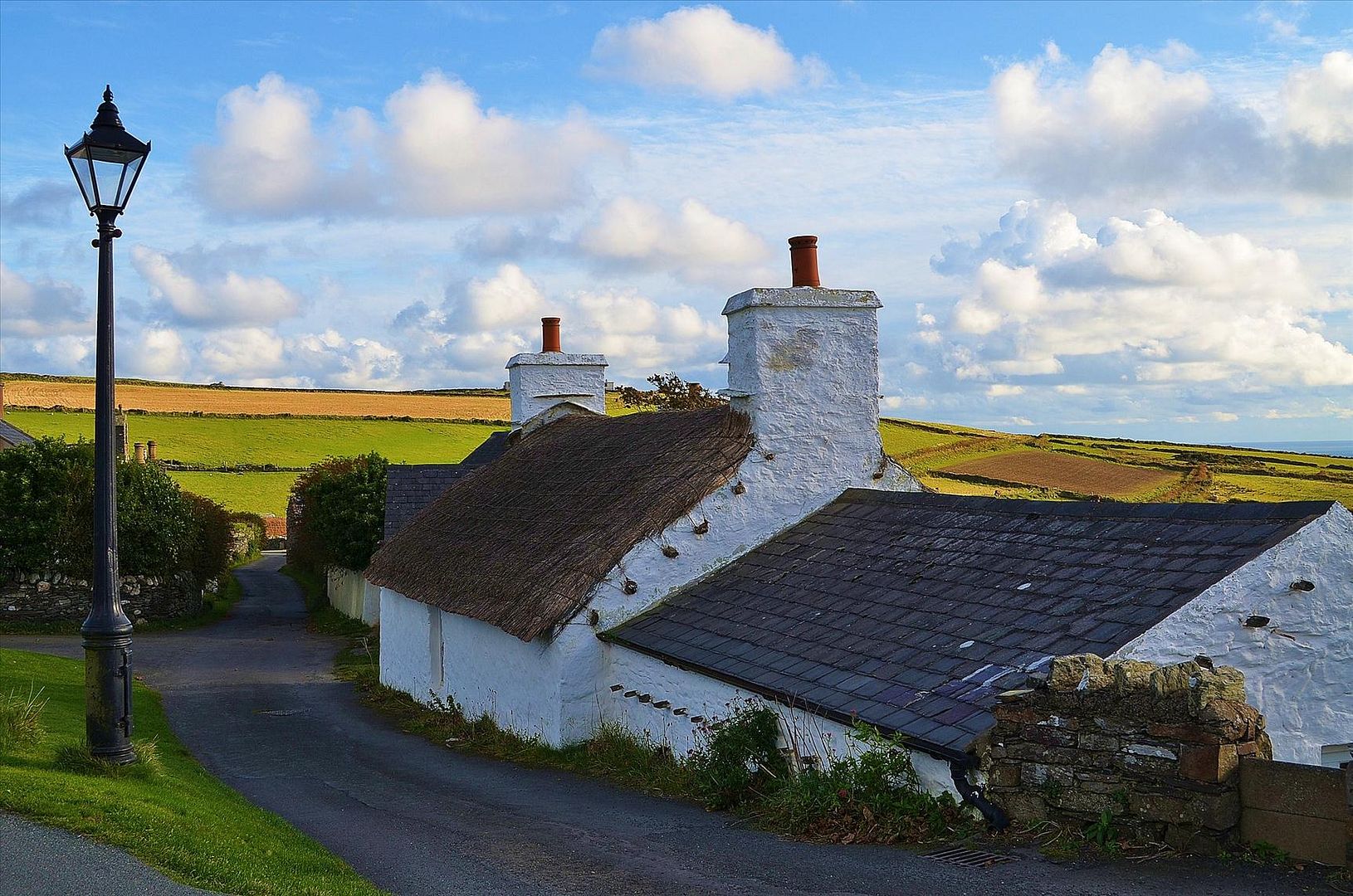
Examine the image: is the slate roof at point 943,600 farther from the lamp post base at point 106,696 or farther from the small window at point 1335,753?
the lamp post base at point 106,696

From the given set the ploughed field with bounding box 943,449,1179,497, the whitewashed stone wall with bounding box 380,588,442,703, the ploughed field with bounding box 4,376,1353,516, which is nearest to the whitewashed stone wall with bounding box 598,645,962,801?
the whitewashed stone wall with bounding box 380,588,442,703

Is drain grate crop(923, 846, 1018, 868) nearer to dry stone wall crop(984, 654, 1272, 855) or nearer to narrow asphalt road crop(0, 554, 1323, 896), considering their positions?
narrow asphalt road crop(0, 554, 1323, 896)

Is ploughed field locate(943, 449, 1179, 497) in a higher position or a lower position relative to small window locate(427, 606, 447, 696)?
higher

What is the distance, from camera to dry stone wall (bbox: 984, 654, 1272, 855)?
6773 millimetres

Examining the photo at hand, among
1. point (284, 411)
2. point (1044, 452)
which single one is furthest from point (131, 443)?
point (1044, 452)

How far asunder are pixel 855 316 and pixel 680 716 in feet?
19.4

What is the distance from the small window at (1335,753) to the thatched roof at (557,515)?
23.3 feet

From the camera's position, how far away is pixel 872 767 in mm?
8492

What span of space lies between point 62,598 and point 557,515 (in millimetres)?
21613

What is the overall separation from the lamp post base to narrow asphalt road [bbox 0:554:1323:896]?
6.00 feet

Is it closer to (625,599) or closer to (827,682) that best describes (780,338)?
(625,599)

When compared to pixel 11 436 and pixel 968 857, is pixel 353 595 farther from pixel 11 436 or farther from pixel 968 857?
pixel 968 857

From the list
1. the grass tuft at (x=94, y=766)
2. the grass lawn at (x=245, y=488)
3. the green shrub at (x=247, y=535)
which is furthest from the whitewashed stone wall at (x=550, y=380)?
the grass lawn at (x=245, y=488)

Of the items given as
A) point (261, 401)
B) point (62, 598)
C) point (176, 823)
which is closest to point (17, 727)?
point (176, 823)
